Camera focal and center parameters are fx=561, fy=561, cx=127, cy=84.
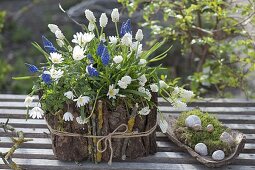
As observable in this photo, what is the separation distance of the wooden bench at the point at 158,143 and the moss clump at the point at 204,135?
0.06 meters

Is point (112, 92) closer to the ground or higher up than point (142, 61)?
closer to the ground

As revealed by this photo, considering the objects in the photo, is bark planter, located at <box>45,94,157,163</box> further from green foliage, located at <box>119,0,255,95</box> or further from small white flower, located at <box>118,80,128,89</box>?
green foliage, located at <box>119,0,255,95</box>

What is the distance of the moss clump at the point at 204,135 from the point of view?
80.7 inches

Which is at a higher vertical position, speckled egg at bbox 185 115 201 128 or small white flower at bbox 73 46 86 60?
small white flower at bbox 73 46 86 60

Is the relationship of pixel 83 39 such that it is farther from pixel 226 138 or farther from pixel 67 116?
pixel 226 138

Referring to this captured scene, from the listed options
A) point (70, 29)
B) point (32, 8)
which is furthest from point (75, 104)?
point (32, 8)

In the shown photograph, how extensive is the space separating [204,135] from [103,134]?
39 centimetres

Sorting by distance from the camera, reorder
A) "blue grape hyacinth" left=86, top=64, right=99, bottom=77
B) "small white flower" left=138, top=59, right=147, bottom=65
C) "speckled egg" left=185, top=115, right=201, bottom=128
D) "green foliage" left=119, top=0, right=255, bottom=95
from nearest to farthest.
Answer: "blue grape hyacinth" left=86, top=64, right=99, bottom=77 < "small white flower" left=138, top=59, right=147, bottom=65 < "speckled egg" left=185, top=115, right=201, bottom=128 < "green foliage" left=119, top=0, right=255, bottom=95

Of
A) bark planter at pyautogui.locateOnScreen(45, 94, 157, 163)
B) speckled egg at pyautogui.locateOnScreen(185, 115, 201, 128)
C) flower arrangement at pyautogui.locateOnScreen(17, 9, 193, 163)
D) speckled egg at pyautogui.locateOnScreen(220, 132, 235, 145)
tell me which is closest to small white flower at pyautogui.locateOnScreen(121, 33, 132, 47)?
flower arrangement at pyautogui.locateOnScreen(17, 9, 193, 163)

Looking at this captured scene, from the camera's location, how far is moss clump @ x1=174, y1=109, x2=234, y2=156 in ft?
6.72

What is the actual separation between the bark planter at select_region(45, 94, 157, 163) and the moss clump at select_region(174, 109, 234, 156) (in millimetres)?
136

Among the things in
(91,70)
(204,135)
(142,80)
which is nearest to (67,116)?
(91,70)

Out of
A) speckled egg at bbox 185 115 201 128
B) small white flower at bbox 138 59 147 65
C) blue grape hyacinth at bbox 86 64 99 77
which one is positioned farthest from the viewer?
speckled egg at bbox 185 115 201 128

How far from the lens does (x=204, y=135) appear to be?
2.11 meters
